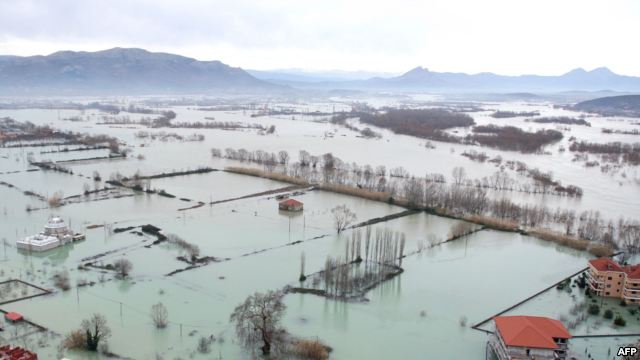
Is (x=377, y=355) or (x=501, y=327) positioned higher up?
(x=501, y=327)

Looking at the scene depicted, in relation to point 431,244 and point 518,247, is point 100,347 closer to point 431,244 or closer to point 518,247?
point 431,244

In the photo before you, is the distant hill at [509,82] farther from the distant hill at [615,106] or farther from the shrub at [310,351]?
the shrub at [310,351]

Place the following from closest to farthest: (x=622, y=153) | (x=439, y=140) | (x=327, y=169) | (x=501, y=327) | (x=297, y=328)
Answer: (x=501, y=327) < (x=297, y=328) < (x=327, y=169) < (x=622, y=153) < (x=439, y=140)

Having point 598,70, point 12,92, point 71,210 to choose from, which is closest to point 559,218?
point 71,210

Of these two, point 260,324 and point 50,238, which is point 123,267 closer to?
point 50,238

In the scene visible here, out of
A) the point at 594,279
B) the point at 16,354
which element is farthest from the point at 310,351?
the point at 594,279

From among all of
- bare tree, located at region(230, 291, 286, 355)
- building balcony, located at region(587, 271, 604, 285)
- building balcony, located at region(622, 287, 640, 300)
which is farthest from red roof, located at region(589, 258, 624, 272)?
bare tree, located at region(230, 291, 286, 355)

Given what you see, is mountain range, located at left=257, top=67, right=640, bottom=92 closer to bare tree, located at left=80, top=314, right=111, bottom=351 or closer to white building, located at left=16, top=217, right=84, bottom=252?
white building, located at left=16, top=217, right=84, bottom=252
